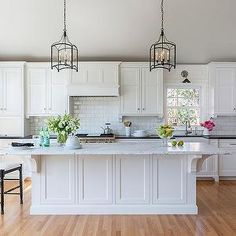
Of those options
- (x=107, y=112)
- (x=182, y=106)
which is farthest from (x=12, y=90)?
(x=182, y=106)

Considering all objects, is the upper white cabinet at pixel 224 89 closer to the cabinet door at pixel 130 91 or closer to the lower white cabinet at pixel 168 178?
the cabinet door at pixel 130 91

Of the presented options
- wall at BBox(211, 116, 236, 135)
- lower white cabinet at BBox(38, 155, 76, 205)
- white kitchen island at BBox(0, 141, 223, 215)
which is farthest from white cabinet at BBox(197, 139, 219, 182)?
lower white cabinet at BBox(38, 155, 76, 205)

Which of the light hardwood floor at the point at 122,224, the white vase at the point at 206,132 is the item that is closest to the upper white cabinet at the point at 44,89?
the light hardwood floor at the point at 122,224

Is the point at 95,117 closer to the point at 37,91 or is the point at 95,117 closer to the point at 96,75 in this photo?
the point at 96,75

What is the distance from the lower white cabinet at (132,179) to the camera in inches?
167

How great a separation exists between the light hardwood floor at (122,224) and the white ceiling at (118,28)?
3.36m

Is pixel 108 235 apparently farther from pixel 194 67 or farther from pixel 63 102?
pixel 194 67

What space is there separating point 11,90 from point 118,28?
8.46ft

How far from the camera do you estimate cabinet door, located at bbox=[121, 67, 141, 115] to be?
6589mm

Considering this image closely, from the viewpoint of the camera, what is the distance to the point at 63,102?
6.62m

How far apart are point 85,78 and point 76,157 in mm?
2688

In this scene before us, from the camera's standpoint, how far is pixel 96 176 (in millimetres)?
4238

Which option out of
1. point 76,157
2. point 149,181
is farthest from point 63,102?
point 149,181

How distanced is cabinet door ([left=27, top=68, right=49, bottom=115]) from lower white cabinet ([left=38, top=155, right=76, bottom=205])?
2.57 metres
